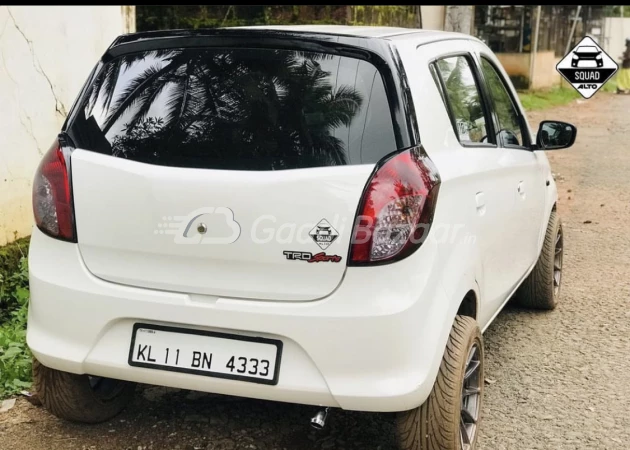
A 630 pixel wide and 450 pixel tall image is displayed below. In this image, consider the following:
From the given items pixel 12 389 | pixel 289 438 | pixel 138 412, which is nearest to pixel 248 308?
pixel 289 438

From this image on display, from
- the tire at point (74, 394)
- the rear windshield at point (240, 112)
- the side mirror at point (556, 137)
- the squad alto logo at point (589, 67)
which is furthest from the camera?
the squad alto logo at point (589, 67)

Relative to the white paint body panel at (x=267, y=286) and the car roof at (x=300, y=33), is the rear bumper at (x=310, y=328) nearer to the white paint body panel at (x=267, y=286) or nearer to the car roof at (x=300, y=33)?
the white paint body panel at (x=267, y=286)

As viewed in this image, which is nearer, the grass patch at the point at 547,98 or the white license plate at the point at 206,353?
the white license plate at the point at 206,353

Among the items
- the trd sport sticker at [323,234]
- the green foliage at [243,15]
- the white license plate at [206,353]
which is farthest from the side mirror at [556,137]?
the green foliage at [243,15]

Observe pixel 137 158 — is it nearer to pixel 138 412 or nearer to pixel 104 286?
pixel 104 286

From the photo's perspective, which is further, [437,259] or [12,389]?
[12,389]

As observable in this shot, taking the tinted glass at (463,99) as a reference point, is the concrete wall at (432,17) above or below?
below

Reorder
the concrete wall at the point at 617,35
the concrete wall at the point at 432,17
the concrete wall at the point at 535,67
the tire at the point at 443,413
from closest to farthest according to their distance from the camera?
the tire at the point at 443,413, the concrete wall at the point at 432,17, the concrete wall at the point at 535,67, the concrete wall at the point at 617,35

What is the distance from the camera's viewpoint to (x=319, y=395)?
2668mm

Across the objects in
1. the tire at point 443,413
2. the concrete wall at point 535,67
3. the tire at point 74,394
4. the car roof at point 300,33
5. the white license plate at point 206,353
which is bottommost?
the concrete wall at point 535,67

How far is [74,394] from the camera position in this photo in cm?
325

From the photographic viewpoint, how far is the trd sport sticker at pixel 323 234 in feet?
8.59

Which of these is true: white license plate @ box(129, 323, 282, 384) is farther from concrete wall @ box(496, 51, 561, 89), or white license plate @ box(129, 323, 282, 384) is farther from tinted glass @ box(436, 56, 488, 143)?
concrete wall @ box(496, 51, 561, 89)

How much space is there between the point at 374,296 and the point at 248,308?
0.42 metres
